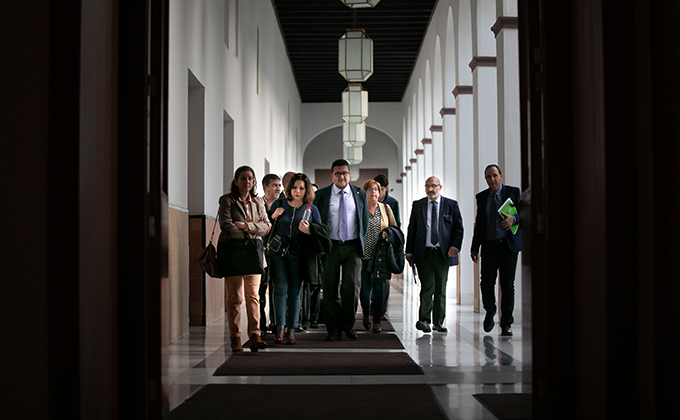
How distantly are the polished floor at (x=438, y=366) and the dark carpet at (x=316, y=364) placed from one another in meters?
0.12

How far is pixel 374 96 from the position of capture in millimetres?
31484

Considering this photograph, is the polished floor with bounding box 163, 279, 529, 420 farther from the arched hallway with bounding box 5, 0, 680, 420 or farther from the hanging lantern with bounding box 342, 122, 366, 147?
the hanging lantern with bounding box 342, 122, 366, 147

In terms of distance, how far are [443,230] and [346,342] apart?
68.8 inches

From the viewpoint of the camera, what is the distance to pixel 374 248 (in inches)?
343

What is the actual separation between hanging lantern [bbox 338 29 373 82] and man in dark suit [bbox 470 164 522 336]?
6322 mm

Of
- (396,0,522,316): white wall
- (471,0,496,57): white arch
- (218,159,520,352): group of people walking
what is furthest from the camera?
(471,0,496,57): white arch

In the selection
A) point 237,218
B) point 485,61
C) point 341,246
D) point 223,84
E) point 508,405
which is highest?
point 485,61

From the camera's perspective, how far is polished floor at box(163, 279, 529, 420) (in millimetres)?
4688

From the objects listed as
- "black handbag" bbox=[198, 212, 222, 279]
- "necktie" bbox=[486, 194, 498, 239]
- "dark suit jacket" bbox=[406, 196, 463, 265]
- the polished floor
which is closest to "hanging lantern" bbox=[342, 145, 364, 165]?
the polished floor

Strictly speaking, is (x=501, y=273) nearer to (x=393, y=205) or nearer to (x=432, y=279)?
(x=432, y=279)

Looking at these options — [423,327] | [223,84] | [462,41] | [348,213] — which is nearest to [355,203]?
[348,213]
